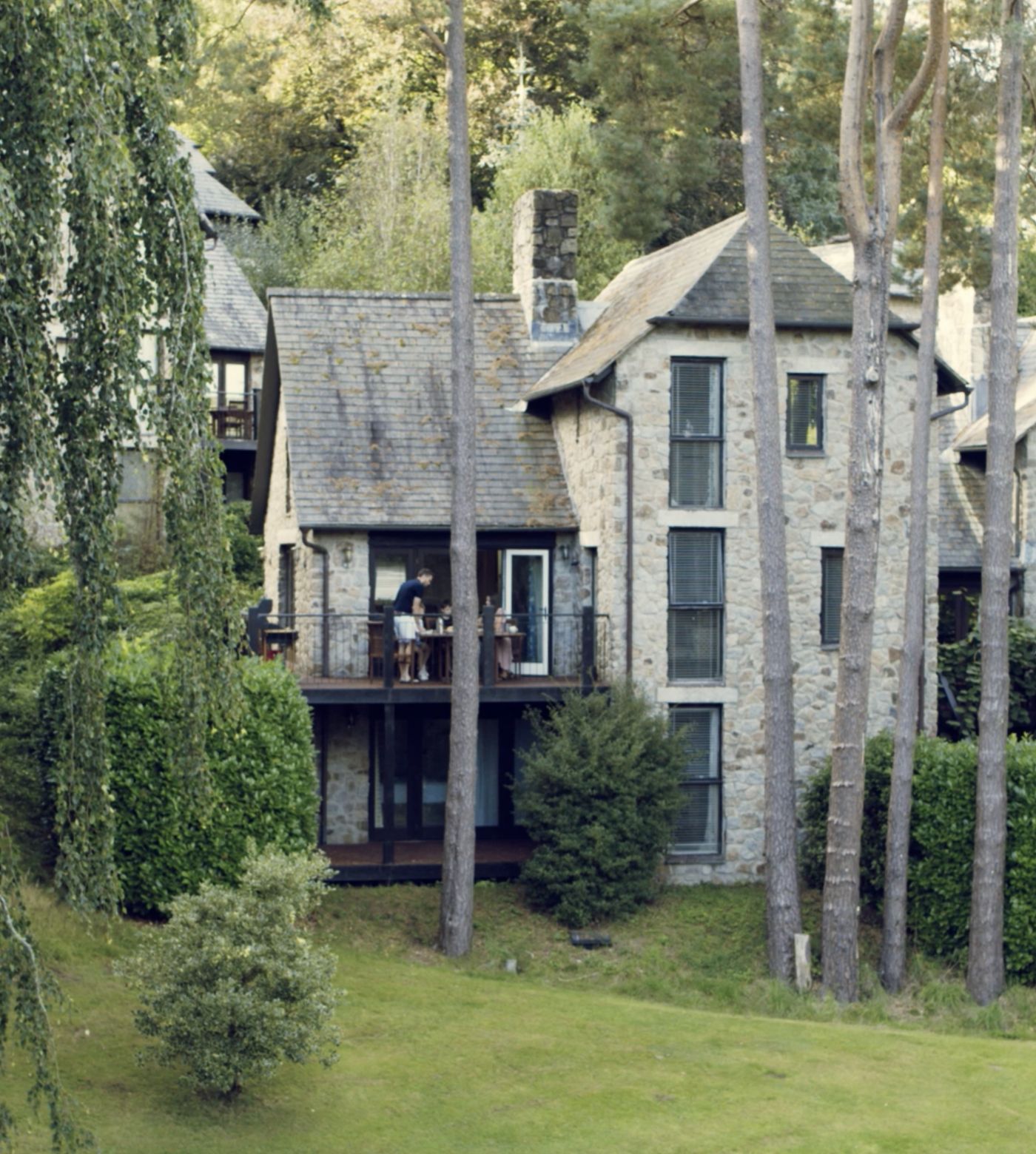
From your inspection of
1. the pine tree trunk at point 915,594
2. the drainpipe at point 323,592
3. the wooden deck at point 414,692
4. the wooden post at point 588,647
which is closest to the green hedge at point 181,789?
the wooden deck at point 414,692

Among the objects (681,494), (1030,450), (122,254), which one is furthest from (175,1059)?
(1030,450)

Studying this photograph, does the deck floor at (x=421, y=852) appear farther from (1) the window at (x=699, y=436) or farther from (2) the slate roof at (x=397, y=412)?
(1) the window at (x=699, y=436)

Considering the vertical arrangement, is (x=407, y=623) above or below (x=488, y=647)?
above

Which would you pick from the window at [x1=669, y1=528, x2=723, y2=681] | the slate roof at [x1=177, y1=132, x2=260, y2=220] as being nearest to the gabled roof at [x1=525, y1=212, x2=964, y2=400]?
the window at [x1=669, y1=528, x2=723, y2=681]

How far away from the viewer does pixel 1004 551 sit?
64.3ft

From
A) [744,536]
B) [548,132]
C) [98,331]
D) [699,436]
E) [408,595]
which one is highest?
[548,132]

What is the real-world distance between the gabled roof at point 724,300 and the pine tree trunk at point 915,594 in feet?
5.57

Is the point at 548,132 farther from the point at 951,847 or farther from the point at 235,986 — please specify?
the point at 235,986

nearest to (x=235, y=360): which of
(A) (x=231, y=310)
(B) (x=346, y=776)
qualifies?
(A) (x=231, y=310)

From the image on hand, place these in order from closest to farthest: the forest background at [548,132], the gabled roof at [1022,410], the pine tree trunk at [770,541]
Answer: the pine tree trunk at [770,541] → the forest background at [548,132] → the gabled roof at [1022,410]

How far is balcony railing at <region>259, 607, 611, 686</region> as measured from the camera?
21.7m

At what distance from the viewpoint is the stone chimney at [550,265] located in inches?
971

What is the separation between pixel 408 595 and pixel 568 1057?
7.60 meters

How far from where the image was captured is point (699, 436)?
71.3ft
